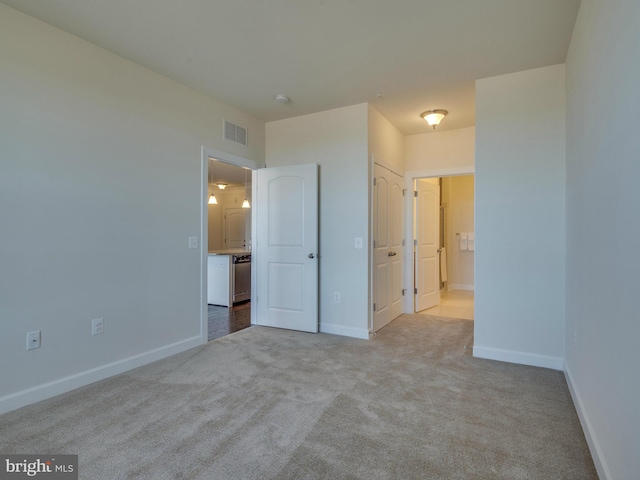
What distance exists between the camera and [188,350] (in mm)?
3363

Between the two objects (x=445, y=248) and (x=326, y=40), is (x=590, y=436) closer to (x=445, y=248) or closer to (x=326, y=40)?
(x=326, y=40)

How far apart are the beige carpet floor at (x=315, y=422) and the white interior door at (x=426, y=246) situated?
202 centimetres

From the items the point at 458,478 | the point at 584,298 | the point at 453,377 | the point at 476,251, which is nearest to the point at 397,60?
the point at 476,251

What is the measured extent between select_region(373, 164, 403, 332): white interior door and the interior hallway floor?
69 cm

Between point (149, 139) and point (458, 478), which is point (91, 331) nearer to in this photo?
point (149, 139)

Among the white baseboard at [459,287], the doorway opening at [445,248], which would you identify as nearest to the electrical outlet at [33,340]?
the doorway opening at [445,248]

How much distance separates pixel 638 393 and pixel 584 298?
1109 mm

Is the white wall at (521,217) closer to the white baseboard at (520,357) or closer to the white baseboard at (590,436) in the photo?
the white baseboard at (520,357)

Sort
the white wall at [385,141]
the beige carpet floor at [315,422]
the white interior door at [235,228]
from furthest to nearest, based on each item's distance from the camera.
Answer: the white interior door at [235,228] → the white wall at [385,141] → the beige carpet floor at [315,422]

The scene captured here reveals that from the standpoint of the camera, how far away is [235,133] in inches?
156

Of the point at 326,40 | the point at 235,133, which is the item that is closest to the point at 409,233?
the point at 235,133

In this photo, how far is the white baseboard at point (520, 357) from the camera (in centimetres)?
287

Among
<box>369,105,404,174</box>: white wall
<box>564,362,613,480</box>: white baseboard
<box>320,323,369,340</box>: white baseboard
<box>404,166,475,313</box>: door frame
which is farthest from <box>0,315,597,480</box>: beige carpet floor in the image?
<box>369,105,404,174</box>: white wall

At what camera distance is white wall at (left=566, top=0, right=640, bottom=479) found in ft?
3.96
